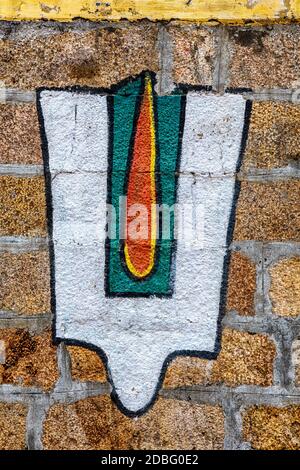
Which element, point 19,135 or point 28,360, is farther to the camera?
point 28,360

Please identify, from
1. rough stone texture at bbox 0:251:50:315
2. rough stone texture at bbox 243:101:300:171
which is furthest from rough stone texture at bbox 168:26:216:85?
rough stone texture at bbox 0:251:50:315

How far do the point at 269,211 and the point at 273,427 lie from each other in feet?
2.05

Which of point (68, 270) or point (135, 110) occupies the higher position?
point (135, 110)

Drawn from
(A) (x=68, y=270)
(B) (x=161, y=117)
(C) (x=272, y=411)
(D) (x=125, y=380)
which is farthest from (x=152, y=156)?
(C) (x=272, y=411)

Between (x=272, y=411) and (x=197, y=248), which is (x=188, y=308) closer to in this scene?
(x=197, y=248)

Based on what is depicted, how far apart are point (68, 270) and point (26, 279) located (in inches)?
4.8

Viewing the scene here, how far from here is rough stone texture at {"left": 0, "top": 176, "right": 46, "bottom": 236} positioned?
1.62 meters

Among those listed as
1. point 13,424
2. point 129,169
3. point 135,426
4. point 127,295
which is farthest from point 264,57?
point 13,424

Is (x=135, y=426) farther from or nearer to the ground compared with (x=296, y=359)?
nearer to the ground

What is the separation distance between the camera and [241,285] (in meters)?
1.64

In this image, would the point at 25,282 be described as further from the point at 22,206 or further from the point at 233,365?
the point at 233,365

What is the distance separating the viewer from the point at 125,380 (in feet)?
5.61

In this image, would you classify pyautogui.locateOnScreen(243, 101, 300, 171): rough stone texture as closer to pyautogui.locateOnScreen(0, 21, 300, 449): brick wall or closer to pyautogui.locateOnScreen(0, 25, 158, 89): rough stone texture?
pyautogui.locateOnScreen(0, 21, 300, 449): brick wall

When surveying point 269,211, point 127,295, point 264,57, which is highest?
point 264,57
